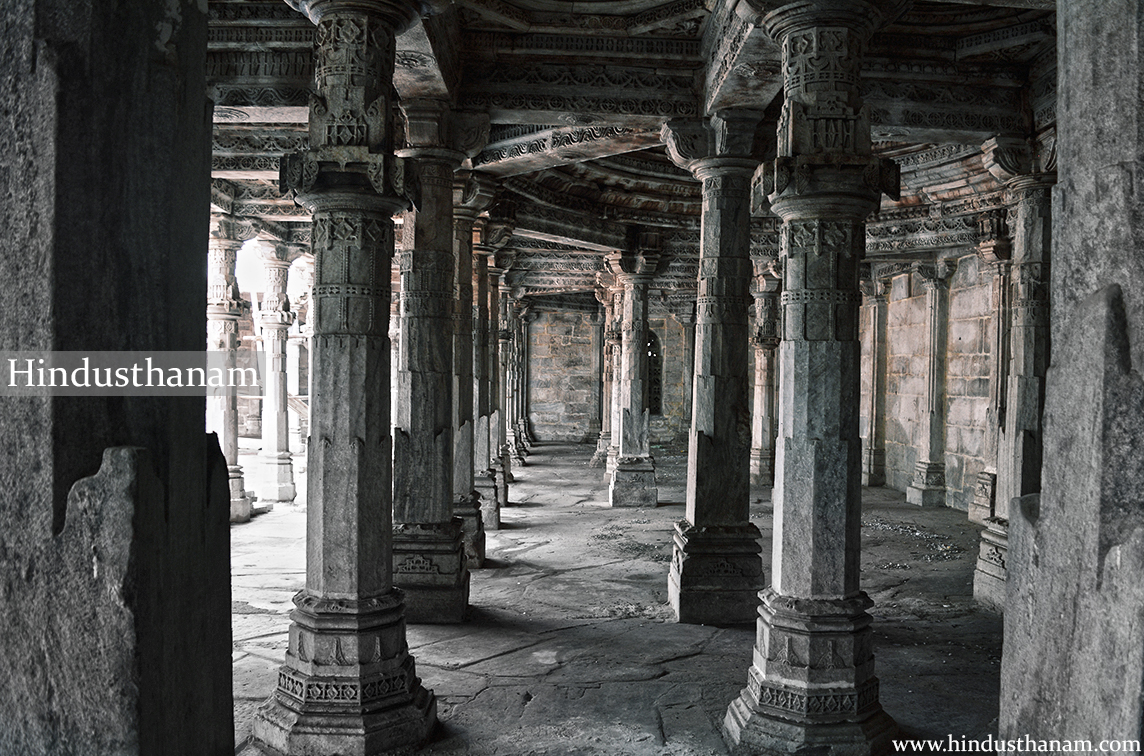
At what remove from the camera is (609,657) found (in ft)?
20.1

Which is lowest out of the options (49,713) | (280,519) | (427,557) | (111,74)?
(280,519)

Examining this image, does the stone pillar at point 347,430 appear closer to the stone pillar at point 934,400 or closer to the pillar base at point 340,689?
the pillar base at point 340,689

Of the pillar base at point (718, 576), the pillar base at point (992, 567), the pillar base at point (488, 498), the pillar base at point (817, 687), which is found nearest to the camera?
the pillar base at point (817, 687)

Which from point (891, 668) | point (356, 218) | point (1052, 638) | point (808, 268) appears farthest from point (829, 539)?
point (356, 218)

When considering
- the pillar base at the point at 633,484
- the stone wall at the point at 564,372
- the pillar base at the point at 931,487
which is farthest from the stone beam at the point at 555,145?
the stone wall at the point at 564,372

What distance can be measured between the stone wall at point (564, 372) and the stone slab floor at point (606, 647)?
17190mm

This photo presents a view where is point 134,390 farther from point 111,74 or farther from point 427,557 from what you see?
point 427,557

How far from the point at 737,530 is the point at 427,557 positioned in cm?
292

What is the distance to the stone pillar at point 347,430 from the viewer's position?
427 centimetres

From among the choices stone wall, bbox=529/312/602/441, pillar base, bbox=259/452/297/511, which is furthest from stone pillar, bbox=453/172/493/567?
stone wall, bbox=529/312/602/441

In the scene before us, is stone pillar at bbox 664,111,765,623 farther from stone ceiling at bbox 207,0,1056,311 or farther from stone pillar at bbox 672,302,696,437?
stone pillar at bbox 672,302,696,437

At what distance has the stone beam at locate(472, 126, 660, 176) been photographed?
8.01 meters

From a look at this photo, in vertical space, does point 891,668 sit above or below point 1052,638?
below

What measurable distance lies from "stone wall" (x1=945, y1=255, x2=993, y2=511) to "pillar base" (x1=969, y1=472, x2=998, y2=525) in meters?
1.01
